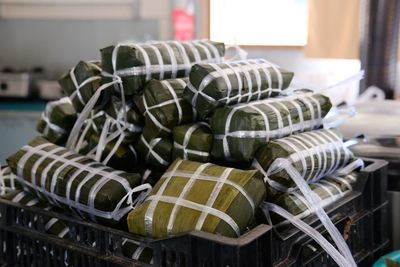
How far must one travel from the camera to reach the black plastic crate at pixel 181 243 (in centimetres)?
71

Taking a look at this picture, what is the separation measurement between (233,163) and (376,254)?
0.37 meters

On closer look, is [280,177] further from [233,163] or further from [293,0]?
[293,0]

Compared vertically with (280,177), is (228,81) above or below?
above

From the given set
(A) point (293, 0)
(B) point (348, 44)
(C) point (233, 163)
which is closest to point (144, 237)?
(C) point (233, 163)

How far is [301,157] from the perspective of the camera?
92 centimetres

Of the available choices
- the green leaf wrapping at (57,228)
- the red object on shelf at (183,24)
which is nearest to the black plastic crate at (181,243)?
the green leaf wrapping at (57,228)

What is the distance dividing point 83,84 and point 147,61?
6.4 inches

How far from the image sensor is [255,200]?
2.70ft

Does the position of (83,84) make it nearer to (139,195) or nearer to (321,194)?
(139,195)

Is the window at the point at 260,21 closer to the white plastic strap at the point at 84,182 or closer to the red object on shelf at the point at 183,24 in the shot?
the red object on shelf at the point at 183,24

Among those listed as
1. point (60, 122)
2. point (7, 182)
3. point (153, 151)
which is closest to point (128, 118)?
point (153, 151)

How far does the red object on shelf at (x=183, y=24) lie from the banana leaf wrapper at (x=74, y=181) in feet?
5.84

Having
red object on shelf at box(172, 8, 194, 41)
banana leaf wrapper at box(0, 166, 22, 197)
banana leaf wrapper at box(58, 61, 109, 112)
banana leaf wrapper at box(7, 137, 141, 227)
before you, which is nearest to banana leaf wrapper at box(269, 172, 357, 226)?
banana leaf wrapper at box(7, 137, 141, 227)

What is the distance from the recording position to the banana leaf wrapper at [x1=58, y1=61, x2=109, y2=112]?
42.7 inches
